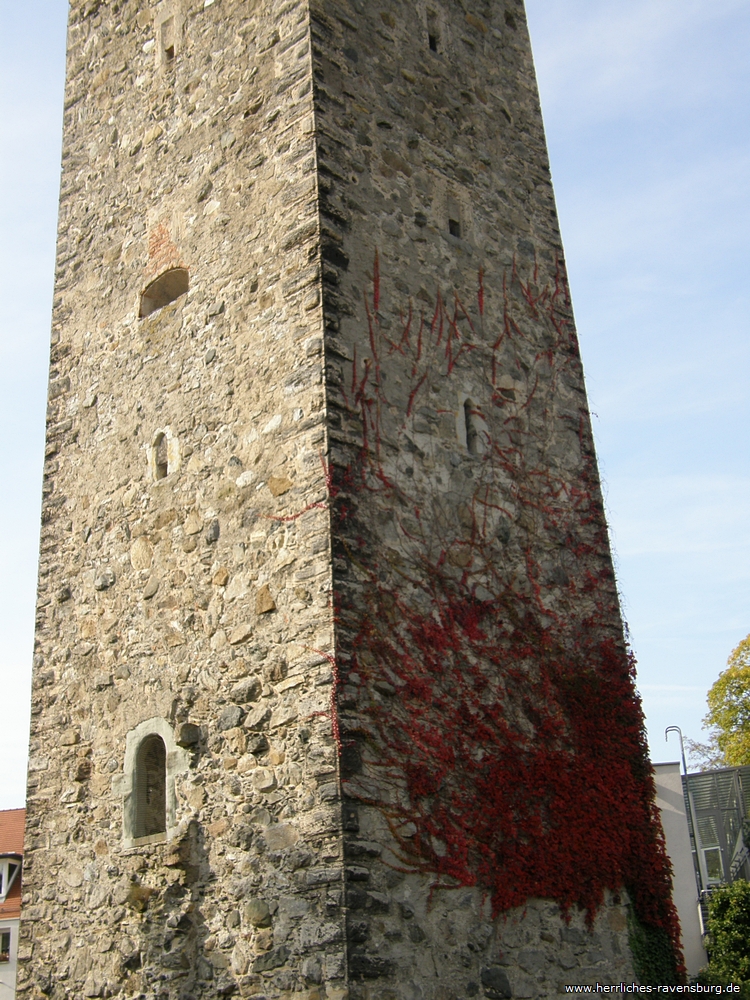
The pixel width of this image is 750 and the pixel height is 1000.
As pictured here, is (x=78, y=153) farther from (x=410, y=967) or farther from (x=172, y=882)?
(x=410, y=967)

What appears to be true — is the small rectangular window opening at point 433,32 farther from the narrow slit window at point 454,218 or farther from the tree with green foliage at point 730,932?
the tree with green foliage at point 730,932

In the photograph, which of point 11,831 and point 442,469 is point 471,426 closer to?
point 442,469

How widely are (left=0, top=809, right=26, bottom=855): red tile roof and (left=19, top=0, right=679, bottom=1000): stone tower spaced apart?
15.5 m

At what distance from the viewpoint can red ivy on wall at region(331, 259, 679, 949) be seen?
18.4 ft

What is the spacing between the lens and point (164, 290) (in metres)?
7.40

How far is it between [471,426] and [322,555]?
182 cm

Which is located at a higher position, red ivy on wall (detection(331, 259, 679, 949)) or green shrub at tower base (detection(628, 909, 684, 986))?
red ivy on wall (detection(331, 259, 679, 949))

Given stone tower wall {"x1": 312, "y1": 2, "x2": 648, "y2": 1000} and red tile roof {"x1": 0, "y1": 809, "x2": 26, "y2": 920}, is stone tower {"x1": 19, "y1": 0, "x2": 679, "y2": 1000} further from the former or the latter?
red tile roof {"x1": 0, "y1": 809, "x2": 26, "y2": 920}

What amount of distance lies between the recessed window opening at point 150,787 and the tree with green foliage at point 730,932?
6253 millimetres

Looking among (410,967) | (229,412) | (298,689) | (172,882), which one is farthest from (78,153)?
(410,967)

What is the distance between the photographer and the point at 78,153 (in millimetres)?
8539

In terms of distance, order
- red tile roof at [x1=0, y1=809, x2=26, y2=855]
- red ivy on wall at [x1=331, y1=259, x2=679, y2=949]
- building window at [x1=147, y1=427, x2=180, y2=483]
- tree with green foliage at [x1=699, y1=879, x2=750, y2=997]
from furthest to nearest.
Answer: red tile roof at [x1=0, y1=809, x2=26, y2=855]
tree with green foliage at [x1=699, y1=879, x2=750, y2=997]
building window at [x1=147, y1=427, x2=180, y2=483]
red ivy on wall at [x1=331, y1=259, x2=679, y2=949]

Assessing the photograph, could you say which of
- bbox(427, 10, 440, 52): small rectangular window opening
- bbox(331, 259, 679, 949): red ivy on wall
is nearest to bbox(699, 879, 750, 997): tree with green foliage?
bbox(331, 259, 679, 949): red ivy on wall

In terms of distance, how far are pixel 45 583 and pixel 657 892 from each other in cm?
479
